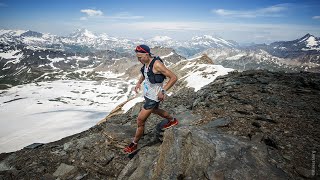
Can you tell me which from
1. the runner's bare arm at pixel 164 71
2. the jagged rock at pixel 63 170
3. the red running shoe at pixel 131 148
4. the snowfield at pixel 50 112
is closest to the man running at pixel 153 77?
the runner's bare arm at pixel 164 71

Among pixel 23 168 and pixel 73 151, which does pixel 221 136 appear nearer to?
pixel 73 151

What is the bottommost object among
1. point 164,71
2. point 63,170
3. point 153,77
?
point 63,170

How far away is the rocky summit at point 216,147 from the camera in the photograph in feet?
22.4

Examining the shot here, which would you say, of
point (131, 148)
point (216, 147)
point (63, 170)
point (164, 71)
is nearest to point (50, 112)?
point (63, 170)

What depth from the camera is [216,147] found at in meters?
7.27

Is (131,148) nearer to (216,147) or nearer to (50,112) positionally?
(216,147)

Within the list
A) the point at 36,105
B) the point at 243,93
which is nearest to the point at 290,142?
the point at 243,93

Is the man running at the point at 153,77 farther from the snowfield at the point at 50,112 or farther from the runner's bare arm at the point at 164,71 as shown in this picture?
the snowfield at the point at 50,112

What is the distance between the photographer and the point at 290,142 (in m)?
8.01

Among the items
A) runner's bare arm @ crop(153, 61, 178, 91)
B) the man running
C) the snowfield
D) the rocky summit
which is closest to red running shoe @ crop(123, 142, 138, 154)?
the rocky summit

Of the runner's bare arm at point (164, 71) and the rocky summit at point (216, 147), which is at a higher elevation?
the runner's bare arm at point (164, 71)

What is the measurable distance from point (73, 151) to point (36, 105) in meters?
134

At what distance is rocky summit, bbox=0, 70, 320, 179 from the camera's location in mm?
6816

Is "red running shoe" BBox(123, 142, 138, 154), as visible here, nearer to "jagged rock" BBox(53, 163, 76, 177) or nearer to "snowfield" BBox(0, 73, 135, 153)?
"jagged rock" BBox(53, 163, 76, 177)
